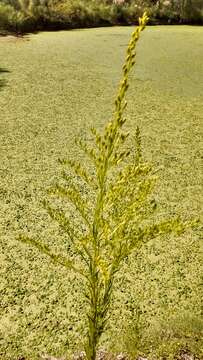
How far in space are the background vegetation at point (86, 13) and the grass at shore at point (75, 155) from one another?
4.34 ft

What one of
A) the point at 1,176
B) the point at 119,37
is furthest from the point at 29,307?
the point at 119,37

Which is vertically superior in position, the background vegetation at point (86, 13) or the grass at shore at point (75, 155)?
the background vegetation at point (86, 13)

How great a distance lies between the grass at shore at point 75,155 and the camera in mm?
2416

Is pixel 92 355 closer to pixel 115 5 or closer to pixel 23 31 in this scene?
pixel 23 31

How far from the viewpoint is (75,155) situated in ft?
13.8

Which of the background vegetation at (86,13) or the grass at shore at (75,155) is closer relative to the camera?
the grass at shore at (75,155)

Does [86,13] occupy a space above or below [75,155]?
above

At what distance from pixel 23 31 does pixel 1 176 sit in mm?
6347

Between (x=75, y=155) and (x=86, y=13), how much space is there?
715 cm

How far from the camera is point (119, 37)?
9016 millimetres

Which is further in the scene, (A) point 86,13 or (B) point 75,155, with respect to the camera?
(A) point 86,13

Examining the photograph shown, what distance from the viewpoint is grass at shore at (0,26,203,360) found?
7.93 ft

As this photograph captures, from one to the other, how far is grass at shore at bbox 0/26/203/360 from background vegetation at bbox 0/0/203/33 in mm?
1322

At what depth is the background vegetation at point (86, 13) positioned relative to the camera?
9.42 meters
